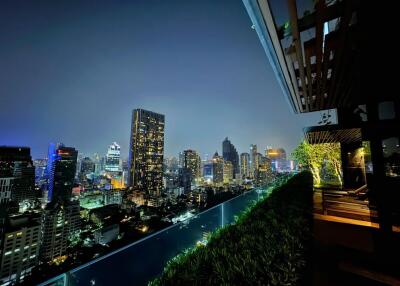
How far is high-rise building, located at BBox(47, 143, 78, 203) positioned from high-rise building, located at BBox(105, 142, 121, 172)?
3322 cm

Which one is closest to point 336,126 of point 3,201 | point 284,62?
point 284,62

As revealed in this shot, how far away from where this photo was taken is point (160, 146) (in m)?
87.5

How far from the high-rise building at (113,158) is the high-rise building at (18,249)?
80089 mm

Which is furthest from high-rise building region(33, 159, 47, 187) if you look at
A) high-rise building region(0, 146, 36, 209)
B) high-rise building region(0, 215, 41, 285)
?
high-rise building region(0, 215, 41, 285)

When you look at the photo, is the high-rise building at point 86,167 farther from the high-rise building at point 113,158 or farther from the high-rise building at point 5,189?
the high-rise building at point 5,189

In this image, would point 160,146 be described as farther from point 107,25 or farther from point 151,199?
point 107,25

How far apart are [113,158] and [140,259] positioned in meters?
119

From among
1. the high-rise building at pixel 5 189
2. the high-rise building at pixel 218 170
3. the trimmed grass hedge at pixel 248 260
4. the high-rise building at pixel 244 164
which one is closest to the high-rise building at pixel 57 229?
the high-rise building at pixel 5 189

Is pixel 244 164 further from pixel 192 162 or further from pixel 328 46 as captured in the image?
pixel 328 46

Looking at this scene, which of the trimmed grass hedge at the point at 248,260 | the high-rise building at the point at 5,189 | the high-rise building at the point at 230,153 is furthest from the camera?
the high-rise building at the point at 230,153

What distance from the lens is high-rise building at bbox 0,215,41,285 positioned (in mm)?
24906

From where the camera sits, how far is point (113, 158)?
110m

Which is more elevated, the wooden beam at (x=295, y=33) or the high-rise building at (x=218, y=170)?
the wooden beam at (x=295, y=33)

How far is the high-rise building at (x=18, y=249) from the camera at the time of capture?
2491cm
